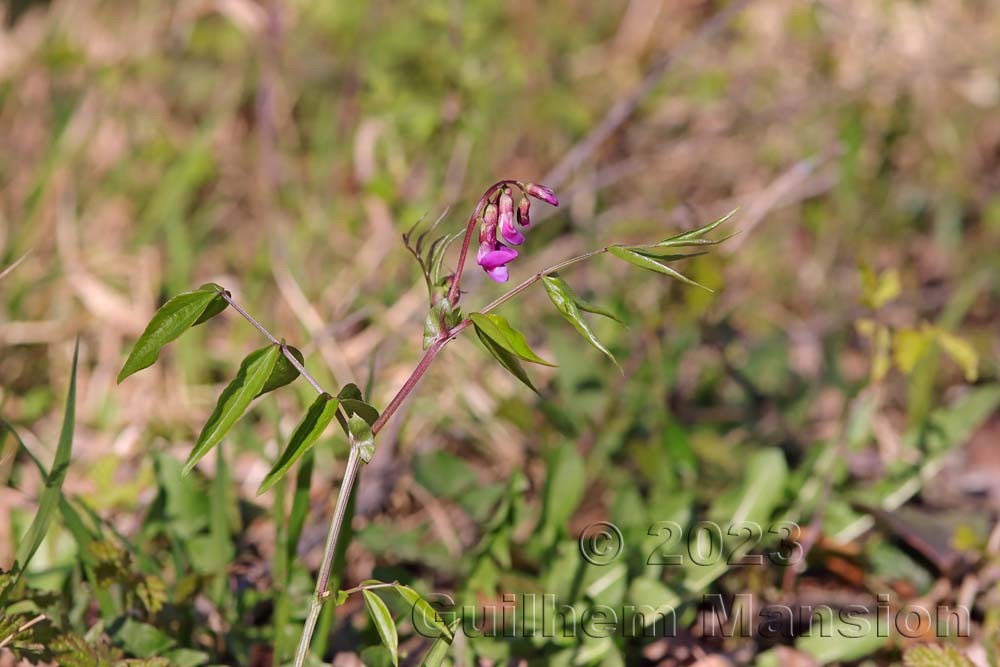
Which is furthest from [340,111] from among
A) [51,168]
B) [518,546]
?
[518,546]

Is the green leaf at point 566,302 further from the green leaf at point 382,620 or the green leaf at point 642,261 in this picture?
the green leaf at point 382,620

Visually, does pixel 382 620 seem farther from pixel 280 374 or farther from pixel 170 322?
pixel 170 322

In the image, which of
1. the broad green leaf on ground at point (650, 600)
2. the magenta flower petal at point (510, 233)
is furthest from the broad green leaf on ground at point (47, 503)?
the broad green leaf on ground at point (650, 600)

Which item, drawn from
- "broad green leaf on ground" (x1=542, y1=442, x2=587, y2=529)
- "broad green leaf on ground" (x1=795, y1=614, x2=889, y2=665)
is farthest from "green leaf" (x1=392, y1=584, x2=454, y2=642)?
"broad green leaf on ground" (x1=795, y1=614, x2=889, y2=665)

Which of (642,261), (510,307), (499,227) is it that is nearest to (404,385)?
(499,227)

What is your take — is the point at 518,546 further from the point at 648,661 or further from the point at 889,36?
the point at 889,36

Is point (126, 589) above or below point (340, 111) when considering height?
below
